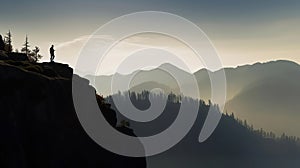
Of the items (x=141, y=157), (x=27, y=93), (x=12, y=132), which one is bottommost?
(x=141, y=157)

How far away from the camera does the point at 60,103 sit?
10744 cm

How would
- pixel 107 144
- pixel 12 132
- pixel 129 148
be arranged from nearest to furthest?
1. pixel 12 132
2. pixel 107 144
3. pixel 129 148

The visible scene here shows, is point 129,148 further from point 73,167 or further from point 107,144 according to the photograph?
point 73,167

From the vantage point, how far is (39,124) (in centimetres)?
9975

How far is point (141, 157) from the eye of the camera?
144250 mm

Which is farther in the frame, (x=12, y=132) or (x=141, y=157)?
(x=141, y=157)

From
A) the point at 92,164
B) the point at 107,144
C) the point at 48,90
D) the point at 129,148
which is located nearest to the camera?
the point at 48,90

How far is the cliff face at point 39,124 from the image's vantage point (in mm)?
91750

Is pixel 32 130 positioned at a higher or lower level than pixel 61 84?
lower

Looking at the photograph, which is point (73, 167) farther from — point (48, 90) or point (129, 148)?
point (129, 148)

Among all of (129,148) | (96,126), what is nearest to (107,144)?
(96,126)

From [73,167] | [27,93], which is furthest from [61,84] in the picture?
[73,167]

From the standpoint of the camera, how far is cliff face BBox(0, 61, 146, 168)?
301 feet

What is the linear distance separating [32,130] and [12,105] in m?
7.15
